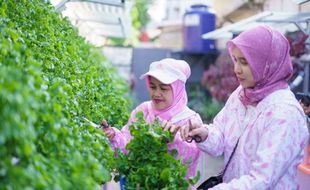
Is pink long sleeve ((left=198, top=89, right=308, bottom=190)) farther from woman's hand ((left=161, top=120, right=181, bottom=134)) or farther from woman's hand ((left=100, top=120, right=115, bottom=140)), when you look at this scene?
woman's hand ((left=100, top=120, right=115, bottom=140))

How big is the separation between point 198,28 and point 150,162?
421 inches

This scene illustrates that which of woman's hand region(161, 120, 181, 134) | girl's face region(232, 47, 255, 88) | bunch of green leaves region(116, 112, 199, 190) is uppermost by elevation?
girl's face region(232, 47, 255, 88)

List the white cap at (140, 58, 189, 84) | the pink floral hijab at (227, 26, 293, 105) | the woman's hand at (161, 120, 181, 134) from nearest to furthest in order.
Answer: the pink floral hijab at (227, 26, 293, 105) < the woman's hand at (161, 120, 181, 134) < the white cap at (140, 58, 189, 84)

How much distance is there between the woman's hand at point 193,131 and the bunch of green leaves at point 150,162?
9cm

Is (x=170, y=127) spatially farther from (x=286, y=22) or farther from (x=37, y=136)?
(x=286, y=22)

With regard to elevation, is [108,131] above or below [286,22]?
below

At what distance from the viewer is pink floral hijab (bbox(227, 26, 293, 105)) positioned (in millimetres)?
2357

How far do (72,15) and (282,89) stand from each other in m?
6.54

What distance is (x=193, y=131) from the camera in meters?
2.54

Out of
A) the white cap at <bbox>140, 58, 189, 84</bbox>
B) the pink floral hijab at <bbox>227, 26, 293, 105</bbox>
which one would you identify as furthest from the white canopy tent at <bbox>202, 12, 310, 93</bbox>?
the pink floral hijab at <bbox>227, 26, 293, 105</bbox>

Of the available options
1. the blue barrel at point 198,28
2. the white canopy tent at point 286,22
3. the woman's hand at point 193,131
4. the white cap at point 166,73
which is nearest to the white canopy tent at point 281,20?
the white canopy tent at point 286,22

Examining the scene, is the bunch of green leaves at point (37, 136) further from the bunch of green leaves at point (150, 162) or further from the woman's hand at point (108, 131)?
the woman's hand at point (108, 131)

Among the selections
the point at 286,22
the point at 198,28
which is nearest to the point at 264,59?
the point at 286,22

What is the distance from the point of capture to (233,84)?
7953mm
